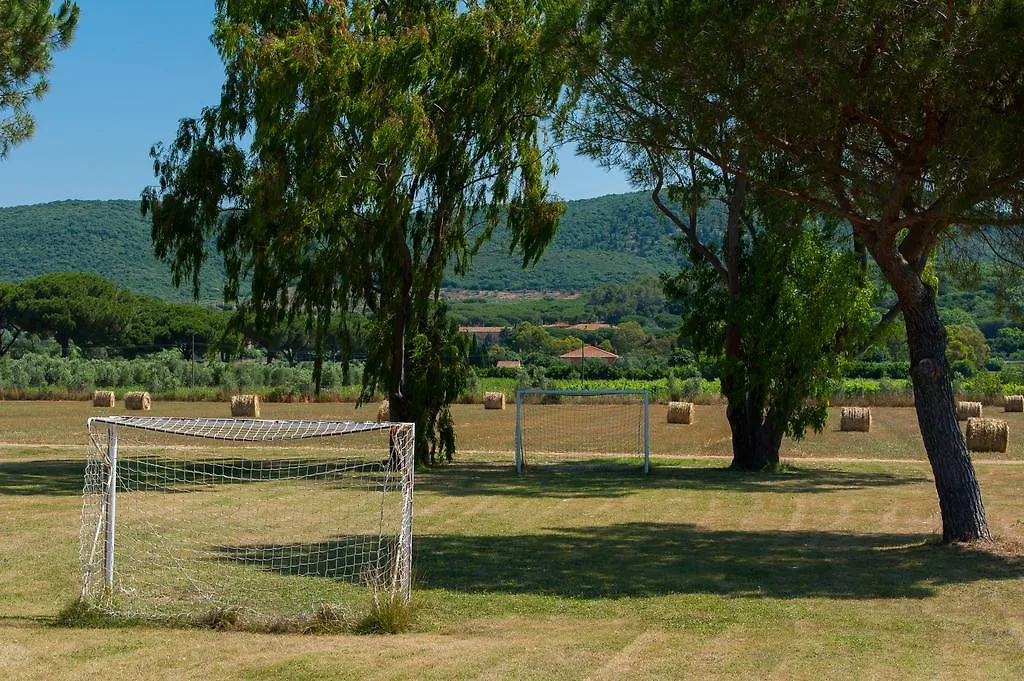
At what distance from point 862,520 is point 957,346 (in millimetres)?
85622

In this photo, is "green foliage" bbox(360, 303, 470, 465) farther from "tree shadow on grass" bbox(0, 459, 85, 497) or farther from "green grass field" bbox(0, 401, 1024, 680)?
"tree shadow on grass" bbox(0, 459, 85, 497)

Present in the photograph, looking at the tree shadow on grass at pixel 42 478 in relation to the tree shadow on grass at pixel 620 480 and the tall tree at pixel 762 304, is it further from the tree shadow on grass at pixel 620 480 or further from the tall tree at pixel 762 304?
the tall tree at pixel 762 304

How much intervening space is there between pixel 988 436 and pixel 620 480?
39.0 feet

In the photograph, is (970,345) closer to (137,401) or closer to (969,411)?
(969,411)

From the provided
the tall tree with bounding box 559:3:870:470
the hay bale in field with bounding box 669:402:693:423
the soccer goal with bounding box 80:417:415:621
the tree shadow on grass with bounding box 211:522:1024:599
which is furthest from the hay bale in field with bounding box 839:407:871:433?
the tree shadow on grass with bounding box 211:522:1024:599

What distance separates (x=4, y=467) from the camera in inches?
1005

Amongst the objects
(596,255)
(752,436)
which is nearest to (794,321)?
(752,436)

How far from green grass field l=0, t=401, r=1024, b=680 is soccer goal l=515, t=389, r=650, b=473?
5286 mm

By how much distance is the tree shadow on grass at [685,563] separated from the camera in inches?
468

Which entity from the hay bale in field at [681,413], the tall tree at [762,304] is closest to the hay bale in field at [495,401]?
the hay bale in field at [681,413]

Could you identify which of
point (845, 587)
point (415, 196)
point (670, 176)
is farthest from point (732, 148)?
point (415, 196)

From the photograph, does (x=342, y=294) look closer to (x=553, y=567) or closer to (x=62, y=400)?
(x=553, y=567)

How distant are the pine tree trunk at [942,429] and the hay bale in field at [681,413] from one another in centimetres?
2817

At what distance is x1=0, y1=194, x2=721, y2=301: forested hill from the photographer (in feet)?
541
